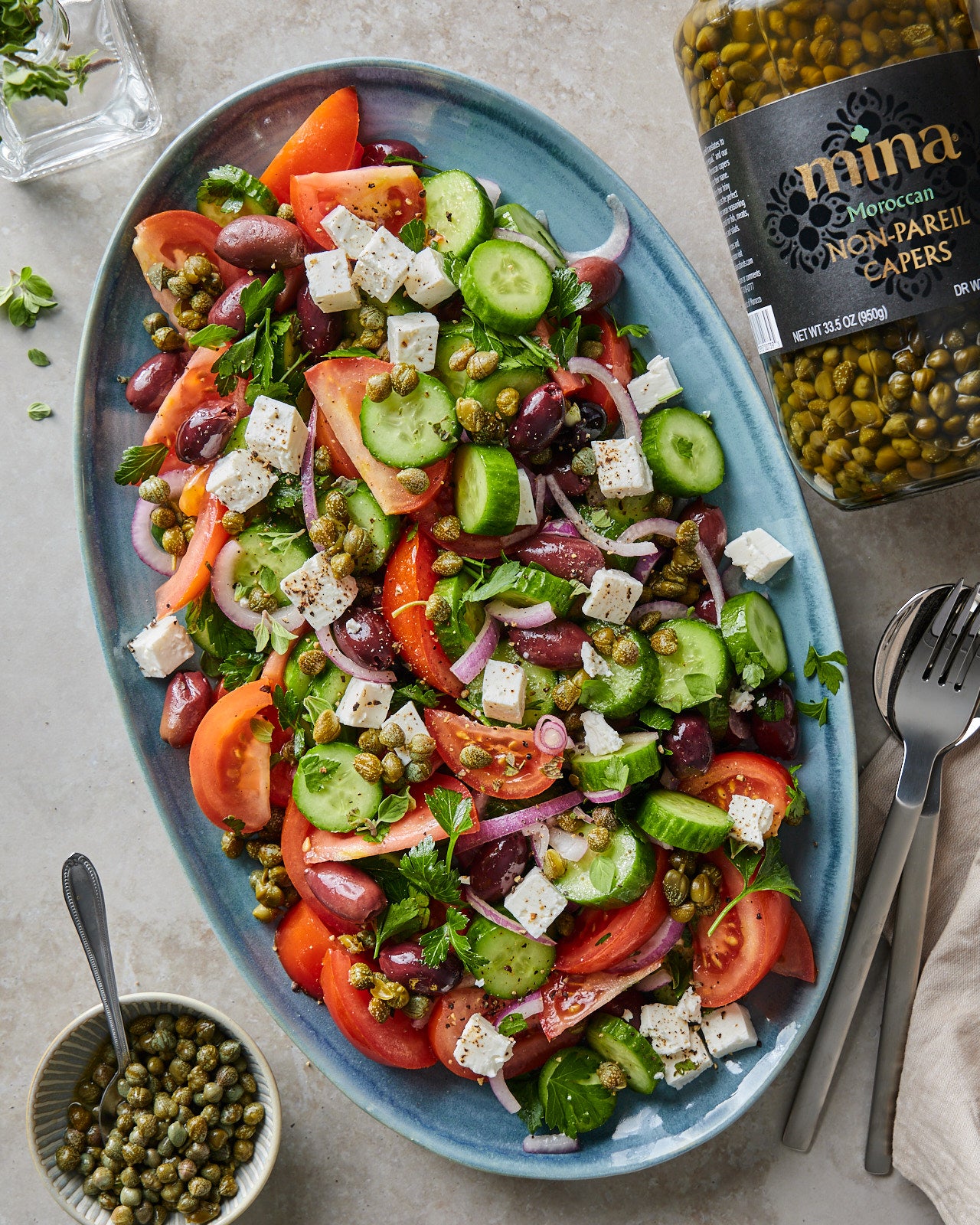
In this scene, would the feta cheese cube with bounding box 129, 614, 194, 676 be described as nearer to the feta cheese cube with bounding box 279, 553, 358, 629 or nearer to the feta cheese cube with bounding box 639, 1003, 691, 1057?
the feta cheese cube with bounding box 279, 553, 358, 629

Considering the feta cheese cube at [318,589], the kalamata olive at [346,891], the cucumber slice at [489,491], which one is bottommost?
the kalamata olive at [346,891]

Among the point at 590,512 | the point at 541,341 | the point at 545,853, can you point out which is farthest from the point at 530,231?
the point at 545,853

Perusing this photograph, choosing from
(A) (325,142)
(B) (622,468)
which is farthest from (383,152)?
(B) (622,468)

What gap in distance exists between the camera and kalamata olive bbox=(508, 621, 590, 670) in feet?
7.86

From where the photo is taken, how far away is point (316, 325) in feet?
8.07

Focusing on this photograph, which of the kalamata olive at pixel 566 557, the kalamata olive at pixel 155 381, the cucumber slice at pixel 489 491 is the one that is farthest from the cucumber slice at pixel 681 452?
the kalamata olive at pixel 155 381

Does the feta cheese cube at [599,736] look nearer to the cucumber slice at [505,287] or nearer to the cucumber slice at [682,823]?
the cucumber slice at [682,823]

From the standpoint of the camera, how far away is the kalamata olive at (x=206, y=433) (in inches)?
96.7

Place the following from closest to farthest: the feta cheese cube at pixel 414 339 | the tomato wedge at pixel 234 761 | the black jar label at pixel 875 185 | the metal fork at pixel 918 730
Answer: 1. the black jar label at pixel 875 185
2. the feta cheese cube at pixel 414 339
3. the tomato wedge at pixel 234 761
4. the metal fork at pixel 918 730

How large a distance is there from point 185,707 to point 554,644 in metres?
1.05

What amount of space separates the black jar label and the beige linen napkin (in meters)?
1.33

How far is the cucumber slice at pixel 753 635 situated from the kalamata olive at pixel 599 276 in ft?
2.93

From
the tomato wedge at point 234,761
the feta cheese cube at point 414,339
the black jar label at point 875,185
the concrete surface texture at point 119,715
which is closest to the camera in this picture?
the black jar label at point 875,185

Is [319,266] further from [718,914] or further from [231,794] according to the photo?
[718,914]
